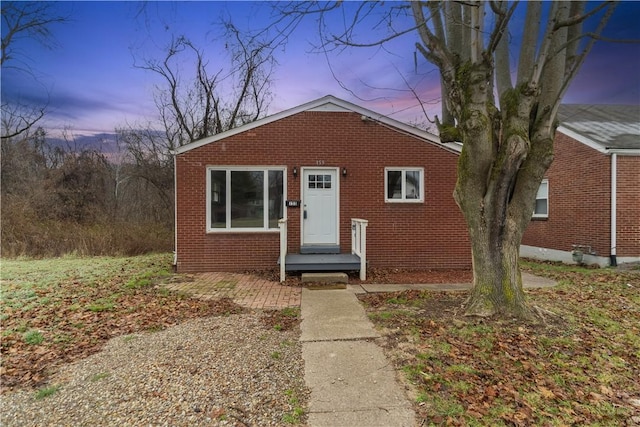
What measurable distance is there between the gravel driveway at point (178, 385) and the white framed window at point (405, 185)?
5.64 meters

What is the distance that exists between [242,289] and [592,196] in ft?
36.0

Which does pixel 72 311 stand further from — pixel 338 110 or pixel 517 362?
pixel 338 110

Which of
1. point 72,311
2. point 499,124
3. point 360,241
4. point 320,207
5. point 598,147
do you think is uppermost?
point 598,147

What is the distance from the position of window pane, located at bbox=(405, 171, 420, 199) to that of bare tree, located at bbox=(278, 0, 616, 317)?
163 inches

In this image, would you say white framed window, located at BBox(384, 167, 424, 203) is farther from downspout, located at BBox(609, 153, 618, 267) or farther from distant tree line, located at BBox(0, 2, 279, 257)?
distant tree line, located at BBox(0, 2, 279, 257)

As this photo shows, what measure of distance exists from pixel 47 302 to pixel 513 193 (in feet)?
25.5

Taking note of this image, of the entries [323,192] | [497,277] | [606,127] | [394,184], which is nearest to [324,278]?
[323,192]

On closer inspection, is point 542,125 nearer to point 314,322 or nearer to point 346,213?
point 314,322

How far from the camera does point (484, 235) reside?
184 inches

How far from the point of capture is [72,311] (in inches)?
211

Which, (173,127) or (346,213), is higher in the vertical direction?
(173,127)

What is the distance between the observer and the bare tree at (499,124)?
14.6 ft

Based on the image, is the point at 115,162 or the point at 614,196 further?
the point at 115,162

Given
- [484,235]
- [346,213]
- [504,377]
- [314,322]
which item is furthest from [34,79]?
[504,377]
